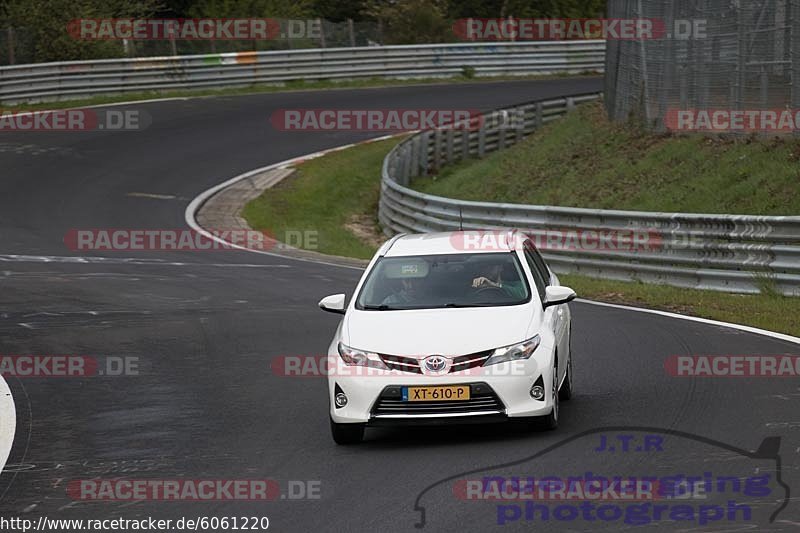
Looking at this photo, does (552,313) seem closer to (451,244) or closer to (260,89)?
(451,244)

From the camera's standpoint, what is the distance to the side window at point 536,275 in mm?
10562

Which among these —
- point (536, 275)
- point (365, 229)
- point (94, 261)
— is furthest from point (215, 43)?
point (536, 275)

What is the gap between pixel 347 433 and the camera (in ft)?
31.4

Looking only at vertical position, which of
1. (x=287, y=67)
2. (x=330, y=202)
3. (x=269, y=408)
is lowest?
(x=330, y=202)

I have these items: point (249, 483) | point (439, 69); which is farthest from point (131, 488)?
point (439, 69)

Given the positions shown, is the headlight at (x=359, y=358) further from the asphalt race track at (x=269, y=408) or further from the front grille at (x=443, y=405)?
the asphalt race track at (x=269, y=408)

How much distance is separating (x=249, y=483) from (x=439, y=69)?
42.7 metres

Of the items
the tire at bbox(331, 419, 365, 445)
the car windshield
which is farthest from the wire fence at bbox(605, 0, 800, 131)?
the tire at bbox(331, 419, 365, 445)

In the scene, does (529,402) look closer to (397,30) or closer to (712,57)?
(712,57)

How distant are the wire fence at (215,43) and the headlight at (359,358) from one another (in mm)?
34803

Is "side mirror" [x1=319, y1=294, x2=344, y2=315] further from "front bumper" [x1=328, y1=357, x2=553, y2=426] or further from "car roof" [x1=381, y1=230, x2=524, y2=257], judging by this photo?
"front bumper" [x1=328, y1=357, x2=553, y2=426]

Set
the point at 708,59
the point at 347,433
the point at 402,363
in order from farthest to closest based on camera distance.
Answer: the point at 708,59 < the point at 347,433 < the point at 402,363

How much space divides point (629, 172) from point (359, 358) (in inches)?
703

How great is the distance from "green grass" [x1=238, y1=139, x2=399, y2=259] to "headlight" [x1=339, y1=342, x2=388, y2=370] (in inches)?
626
